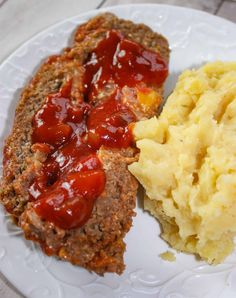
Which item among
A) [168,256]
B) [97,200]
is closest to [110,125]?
[97,200]

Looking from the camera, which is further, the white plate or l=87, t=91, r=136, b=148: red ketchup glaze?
l=87, t=91, r=136, b=148: red ketchup glaze

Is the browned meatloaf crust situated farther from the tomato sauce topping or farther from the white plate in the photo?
the white plate

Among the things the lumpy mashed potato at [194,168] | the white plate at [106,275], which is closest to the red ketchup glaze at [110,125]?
the lumpy mashed potato at [194,168]

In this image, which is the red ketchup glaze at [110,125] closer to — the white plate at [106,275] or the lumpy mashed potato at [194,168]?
the lumpy mashed potato at [194,168]

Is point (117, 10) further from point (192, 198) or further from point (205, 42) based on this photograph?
point (192, 198)

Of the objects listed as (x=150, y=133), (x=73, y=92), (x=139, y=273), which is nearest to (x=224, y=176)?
(x=150, y=133)

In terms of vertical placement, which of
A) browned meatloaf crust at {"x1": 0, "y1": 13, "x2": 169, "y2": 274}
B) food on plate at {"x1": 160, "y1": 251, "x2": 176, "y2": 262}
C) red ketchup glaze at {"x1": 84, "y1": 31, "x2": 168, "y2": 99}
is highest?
red ketchup glaze at {"x1": 84, "y1": 31, "x2": 168, "y2": 99}

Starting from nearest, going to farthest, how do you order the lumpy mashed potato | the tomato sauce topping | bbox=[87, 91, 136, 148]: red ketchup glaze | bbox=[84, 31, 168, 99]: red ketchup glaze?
the tomato sauce topping → the lumpy mashed potato → bbox=[87, 91, 136, 148]: red ketchup glaze → bbox=[84, 31, 168, 99]: red ketchup glaze

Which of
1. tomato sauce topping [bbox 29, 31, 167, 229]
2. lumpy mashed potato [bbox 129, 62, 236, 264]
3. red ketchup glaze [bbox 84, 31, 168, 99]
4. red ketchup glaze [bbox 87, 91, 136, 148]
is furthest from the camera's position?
red ketchup glaze [bbox 84, 31, 168, 99]

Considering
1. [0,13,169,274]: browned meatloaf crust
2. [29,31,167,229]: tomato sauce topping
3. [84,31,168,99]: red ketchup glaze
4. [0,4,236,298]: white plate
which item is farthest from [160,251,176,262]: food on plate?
[84,31,168,99]: red ketchup glaze
